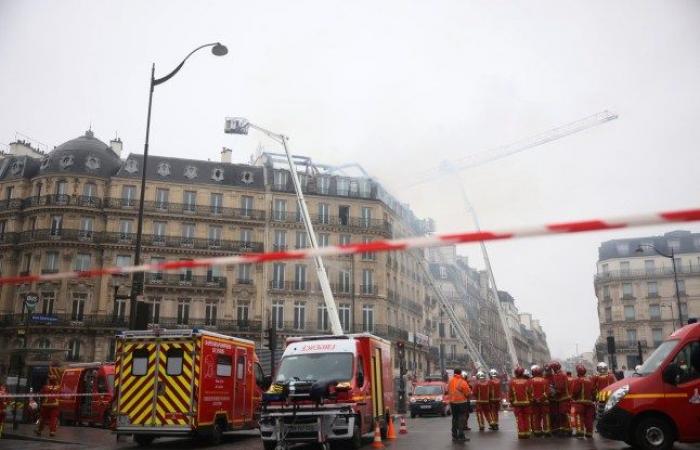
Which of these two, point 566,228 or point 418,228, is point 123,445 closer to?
point 566,228

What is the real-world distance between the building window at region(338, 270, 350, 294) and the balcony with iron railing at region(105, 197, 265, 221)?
788 cm

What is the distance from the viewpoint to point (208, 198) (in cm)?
4828

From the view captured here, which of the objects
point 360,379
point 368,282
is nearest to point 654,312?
point 368,282

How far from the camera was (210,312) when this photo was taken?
4612cm

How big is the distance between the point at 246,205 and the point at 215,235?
360 cm

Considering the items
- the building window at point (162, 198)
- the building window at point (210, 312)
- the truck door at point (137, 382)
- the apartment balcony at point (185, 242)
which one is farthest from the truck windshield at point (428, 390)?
the building window at point (162, 198)

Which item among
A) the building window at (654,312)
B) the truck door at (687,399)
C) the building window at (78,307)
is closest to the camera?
the truck door at (687,399)

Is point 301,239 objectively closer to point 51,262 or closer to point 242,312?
point 242,312

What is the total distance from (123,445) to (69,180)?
120 ft

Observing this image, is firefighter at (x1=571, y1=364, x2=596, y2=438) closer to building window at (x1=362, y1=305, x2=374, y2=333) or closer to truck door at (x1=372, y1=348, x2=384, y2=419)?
truck door at (x1=372, y1=348, x2=384, y2=419)

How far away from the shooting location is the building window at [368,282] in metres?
49.7

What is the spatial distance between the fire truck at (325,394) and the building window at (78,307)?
117 ft

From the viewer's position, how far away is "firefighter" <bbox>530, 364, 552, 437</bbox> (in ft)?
45.6

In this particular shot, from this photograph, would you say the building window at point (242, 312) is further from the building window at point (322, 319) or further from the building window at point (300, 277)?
the building window at point (322, 319)
